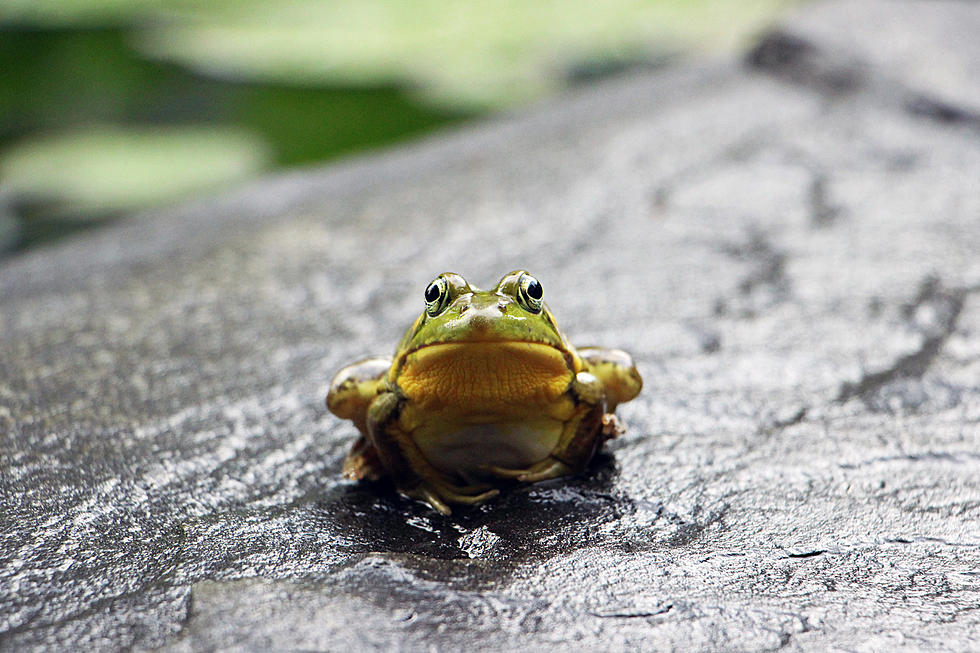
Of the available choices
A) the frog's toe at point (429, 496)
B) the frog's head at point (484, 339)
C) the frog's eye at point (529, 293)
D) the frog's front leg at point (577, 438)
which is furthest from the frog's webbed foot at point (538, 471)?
the frog's eye at point (529, 293)

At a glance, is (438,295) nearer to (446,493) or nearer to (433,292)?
(433,292)

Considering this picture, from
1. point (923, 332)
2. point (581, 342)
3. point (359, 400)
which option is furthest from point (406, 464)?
point (923, 332)

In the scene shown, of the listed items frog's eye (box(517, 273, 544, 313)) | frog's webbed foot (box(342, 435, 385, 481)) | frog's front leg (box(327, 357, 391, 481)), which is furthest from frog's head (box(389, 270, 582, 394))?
frog's webbed foot (box(342, 435, 385, 481))

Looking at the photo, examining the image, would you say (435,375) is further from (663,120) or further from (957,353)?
(663,120)

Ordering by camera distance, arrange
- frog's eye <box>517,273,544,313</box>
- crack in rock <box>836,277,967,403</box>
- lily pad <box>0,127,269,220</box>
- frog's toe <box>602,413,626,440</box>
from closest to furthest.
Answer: frog's eye <box>517,273,544,313</box>, frog's toe <box>602,413,626,440</box>, crack in rock <box>836,277,967,403</box>, lily pad <box>0,127,269,220</box>

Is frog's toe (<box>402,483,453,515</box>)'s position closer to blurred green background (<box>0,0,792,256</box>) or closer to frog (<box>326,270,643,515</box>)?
frog (<box>326,270,643,515</box>)

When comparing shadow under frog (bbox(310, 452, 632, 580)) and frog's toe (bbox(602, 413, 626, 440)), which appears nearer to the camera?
shadow under frog (bbox(310, 452, 632, 580))

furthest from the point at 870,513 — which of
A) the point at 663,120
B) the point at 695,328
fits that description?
the point at 663,120
